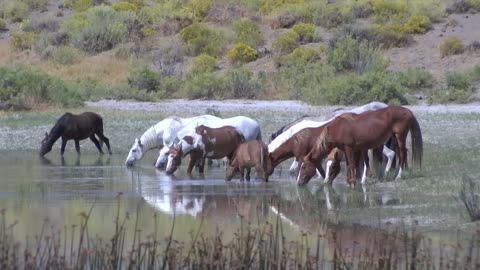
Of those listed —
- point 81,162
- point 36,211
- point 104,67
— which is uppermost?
point 36,211

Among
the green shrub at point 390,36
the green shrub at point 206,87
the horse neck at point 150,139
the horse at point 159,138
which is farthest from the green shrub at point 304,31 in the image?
the horse neck at point 150,139

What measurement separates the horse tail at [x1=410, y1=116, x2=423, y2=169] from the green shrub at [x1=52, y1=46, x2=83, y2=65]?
1250 inches

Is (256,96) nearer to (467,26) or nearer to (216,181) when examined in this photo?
(467,26)

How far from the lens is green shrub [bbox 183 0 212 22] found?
5903 centimetres

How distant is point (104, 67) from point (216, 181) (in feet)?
94.0

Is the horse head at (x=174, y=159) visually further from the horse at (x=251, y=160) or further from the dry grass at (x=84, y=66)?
the dry grass at (x=84, y=66)

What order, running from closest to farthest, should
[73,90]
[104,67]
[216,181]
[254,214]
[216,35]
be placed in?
[254,214]
[216,181]
[73,90]
[104,67]
[216,35]

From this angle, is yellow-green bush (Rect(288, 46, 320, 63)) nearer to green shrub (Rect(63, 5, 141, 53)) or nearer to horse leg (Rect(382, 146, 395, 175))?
green shrub (Rect(63, 5, 141, 53))

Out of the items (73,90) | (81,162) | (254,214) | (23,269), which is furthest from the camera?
(73,90)

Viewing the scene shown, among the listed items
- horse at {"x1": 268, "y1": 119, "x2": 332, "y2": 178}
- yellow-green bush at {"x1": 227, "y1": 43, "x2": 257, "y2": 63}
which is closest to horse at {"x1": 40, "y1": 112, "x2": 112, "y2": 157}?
horse at {"x1": 268, "y1": 119, "x2": 332, "y2": 178}

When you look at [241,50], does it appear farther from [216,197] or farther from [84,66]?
[216,197]

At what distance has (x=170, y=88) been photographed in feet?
140

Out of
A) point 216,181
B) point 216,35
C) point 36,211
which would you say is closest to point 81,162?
point 216,181

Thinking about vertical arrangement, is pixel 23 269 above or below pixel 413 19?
above
